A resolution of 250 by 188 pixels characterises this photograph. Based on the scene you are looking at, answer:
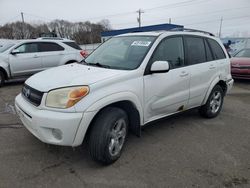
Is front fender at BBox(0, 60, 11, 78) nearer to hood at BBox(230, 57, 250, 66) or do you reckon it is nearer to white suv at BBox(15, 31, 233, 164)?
white suv at BBox(15, 31, 233, 164)

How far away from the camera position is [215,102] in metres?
5.19

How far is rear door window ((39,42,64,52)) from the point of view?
921 centimetres

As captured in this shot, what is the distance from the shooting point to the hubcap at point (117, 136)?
3139mm

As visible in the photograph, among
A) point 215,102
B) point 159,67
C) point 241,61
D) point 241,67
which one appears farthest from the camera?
point 241,61

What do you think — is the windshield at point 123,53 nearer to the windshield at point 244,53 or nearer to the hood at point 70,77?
the hood at point 70,77

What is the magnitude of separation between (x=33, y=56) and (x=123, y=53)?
6182 millimetres

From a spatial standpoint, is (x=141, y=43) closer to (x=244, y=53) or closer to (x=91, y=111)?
(x=91, y=111)

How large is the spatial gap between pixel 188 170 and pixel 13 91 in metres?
6.40

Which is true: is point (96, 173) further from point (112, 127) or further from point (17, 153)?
point (17, 153)

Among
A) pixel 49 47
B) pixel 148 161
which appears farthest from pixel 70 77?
pixel 49 47

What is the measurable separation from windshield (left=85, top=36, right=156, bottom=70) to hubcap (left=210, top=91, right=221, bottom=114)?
2182 millimetres

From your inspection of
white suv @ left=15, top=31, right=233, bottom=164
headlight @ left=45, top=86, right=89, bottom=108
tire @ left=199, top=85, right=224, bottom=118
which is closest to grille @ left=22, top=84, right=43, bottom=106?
white suv @ left=15, top=31, right=233, bottom=164

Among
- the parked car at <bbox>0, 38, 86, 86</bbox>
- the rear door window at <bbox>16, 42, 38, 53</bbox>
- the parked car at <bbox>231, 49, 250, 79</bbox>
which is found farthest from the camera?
the parked car at <bbox>231, 49, 250, 79</bbox>

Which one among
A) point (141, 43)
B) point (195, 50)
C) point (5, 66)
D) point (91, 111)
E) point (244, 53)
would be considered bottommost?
point (244, 53)
